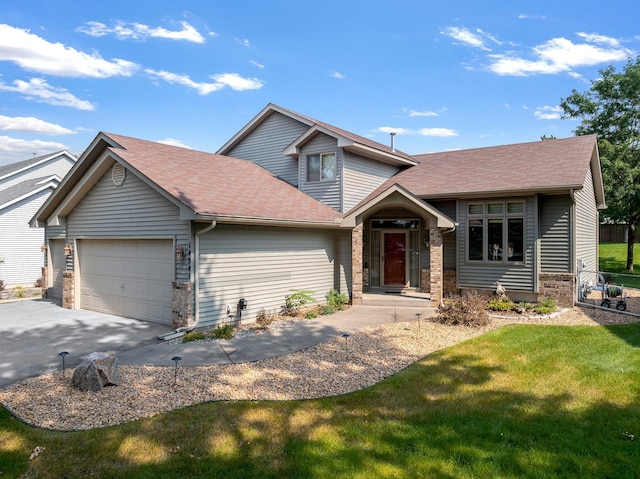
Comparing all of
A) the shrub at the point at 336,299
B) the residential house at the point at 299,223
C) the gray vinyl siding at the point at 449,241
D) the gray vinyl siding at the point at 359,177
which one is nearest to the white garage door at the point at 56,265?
the residential house at the point at 299,223

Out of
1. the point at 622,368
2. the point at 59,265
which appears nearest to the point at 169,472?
the point at 622,368

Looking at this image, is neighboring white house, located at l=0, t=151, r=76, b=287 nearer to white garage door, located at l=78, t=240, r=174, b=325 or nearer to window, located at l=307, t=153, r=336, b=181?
white garage door, located at l=78, t=240, r=174, b=325

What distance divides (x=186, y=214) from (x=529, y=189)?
9712 mm

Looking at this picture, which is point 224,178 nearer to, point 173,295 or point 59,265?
point 173,295

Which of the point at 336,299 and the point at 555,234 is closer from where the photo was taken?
the point at 555,234

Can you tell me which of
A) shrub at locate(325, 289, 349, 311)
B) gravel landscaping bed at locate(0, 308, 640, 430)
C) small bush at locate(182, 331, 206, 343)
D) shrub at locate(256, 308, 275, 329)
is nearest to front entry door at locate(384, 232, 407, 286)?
shrub at locate(325, 289, 349, 311)

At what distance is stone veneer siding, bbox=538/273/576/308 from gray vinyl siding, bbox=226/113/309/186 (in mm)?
9355

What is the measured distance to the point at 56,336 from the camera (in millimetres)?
9258

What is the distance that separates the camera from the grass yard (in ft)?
13.1

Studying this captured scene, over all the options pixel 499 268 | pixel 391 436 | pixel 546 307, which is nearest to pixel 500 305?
pixel 546 307

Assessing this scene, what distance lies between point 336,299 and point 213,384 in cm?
732

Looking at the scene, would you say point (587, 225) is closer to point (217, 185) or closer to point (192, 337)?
point (217, 185)

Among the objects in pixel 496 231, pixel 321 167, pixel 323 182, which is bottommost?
pixel 496 231

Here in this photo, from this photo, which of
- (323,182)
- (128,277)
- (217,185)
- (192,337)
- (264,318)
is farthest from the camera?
(323,182)
